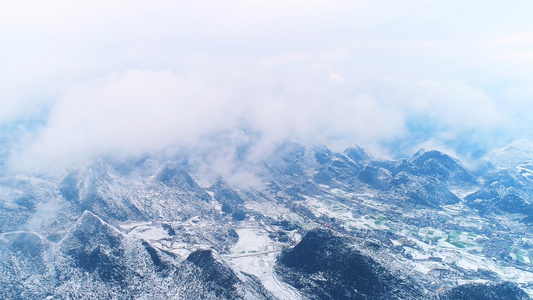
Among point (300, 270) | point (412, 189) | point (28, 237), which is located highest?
point (28, 237)

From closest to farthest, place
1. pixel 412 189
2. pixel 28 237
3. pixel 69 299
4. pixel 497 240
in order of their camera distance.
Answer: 1. pixel 69 299
2. pixel 28 237
3. pixel 497 240
4. pixel 412 189

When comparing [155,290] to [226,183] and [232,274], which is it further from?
[226,183]

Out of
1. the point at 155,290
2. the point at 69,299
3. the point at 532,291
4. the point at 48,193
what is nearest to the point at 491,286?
the point at 532,291

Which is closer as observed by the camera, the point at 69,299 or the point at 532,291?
the point at 69,299

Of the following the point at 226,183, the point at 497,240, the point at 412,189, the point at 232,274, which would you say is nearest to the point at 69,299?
the point at 232,274

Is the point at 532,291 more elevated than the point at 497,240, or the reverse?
the point at 532,291

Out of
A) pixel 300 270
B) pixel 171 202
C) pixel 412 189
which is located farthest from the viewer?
pixel 412 189

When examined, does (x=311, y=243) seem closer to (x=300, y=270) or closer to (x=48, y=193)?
(x=300, y=270)
